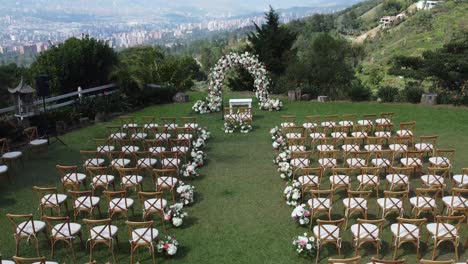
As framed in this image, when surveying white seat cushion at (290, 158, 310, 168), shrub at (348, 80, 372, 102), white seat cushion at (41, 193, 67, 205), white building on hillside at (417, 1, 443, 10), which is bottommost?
white seat cushion at (41, 193, 67, 205)

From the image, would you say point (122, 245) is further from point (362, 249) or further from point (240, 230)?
point (362, 249)

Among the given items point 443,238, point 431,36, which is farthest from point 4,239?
point 431,36

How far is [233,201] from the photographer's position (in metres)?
12.1

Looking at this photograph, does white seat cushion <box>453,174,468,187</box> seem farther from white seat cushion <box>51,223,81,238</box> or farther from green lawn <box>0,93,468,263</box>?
white seat cushion <box>51,223,81,238</box>

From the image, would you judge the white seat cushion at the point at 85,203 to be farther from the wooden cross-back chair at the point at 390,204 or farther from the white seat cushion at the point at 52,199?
the wooden cross-back chair at the point at 390,204

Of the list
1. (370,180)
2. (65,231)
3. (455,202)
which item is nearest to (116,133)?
(65,231)

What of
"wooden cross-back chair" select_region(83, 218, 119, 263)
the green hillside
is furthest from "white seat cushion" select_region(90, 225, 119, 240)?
the green hillside

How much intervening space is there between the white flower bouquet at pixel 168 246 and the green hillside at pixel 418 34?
8379cm

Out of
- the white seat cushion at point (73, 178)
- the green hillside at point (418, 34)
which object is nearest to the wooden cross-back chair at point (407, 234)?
the white seat cushion at point (73, 178)

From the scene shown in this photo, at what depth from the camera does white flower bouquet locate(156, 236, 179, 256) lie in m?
9.20

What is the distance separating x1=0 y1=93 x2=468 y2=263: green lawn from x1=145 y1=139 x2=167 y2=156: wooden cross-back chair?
1506 mm

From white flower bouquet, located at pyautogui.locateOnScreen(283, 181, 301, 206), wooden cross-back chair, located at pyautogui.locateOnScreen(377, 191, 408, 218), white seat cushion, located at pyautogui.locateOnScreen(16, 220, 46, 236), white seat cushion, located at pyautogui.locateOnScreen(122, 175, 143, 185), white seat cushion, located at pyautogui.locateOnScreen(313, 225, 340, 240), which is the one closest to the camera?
white seat cushion, located at pyautogui.locateOnScreen(313, 225, 340, 240)

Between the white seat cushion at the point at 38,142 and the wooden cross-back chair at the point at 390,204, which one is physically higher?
the white seat cushion at the point at 38,142

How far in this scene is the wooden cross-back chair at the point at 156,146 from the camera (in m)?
14.8
